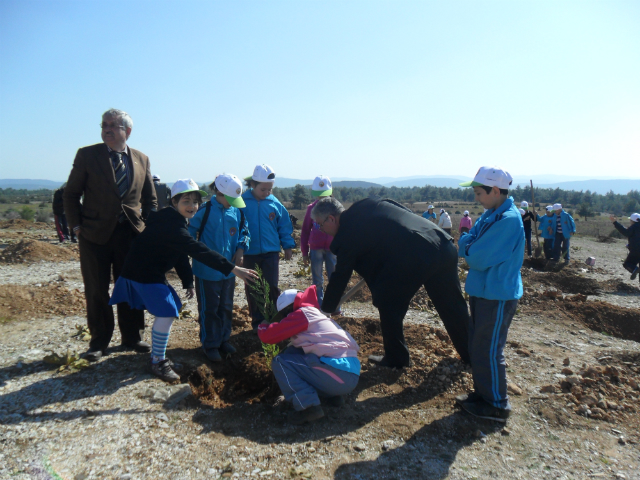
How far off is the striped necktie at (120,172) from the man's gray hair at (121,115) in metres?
0.29

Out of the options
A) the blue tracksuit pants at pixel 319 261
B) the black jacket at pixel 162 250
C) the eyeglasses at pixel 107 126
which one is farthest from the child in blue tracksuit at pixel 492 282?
the eyeglasses at pixel 107 126

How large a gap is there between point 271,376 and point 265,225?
1.64 metres

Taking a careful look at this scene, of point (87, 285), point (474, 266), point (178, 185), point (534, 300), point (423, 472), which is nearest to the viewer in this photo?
point (423, 472)

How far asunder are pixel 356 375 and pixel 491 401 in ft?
3.44

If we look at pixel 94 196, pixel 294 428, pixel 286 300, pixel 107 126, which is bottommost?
pixel 294 428

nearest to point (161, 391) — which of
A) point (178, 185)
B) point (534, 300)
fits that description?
point (178, 185)

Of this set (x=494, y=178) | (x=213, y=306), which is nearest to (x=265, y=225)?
(x=213, y=306)

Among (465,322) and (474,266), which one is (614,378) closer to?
(465,322)

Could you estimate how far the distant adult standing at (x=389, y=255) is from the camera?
3.45m

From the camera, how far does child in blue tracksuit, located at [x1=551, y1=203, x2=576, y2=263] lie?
1188 cm

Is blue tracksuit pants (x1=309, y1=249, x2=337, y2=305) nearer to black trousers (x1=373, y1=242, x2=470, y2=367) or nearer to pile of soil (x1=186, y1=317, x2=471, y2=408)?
pile of soil (x1=186, y1=317, x2=471, y2=408)

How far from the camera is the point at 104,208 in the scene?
379 cm

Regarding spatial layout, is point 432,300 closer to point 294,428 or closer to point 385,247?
point 385,247

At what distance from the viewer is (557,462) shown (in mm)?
2750
